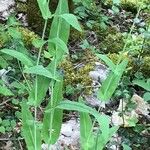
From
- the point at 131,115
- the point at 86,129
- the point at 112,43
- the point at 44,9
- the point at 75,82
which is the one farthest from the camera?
the point at 112,43

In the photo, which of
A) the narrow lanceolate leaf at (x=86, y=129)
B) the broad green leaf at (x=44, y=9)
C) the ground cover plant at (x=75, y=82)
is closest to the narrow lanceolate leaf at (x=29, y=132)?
the ground cover plant at (x=75, y=82)

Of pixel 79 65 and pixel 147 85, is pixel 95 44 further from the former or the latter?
pixel 147 85

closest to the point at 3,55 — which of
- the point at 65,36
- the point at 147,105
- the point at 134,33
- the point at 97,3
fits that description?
the point at 65,36

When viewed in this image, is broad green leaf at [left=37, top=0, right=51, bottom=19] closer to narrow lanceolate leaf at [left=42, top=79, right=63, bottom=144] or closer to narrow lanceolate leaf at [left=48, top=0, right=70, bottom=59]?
narrow lanceolate leaf at [left=48, top=0, right=70, bottom=59]

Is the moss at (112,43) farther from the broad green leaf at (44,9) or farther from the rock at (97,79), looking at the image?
the broad green leaf at (44,9)

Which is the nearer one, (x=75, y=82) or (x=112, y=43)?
(x=75, y=82)

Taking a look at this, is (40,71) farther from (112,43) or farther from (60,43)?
(112,43)

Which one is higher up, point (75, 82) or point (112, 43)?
point (112, 43)

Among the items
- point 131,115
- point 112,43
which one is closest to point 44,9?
point 131,115

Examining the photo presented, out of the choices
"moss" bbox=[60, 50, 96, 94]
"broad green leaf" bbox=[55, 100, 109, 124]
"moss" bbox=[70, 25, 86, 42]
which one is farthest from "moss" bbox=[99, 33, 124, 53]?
"broad green leaf" bbox=[55, 100, 109, 124]
